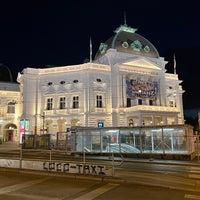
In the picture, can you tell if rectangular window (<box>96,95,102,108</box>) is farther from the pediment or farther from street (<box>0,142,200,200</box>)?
street (<box>0,142,200,200</box>)

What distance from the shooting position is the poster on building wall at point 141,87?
156ft

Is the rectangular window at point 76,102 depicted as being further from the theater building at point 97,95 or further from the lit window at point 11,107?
the lit window at point 11,107

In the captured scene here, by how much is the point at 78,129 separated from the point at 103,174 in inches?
608

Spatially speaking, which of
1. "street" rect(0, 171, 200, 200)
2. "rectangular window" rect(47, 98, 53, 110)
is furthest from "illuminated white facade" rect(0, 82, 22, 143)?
"street" rect(0, 171, 200, 200)

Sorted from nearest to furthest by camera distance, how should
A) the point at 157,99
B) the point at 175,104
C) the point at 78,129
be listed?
the point at 78,129
the point at 157,99
the point at 175,104

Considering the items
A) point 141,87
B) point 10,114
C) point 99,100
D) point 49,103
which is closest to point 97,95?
point 99,100

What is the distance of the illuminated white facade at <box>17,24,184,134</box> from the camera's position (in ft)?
148

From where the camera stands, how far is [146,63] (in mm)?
49969

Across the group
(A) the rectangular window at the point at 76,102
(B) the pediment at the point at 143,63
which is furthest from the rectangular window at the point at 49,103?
(B) the pediment at the point at 143,63

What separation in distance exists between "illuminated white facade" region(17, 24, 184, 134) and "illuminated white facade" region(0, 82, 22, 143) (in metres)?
6.81

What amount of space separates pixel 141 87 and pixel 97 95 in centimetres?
937

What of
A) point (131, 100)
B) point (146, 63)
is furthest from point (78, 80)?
point (146, 63)

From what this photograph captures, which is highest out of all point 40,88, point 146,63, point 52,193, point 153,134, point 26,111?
point 146,63

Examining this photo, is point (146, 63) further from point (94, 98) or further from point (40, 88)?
point (40, 88)
